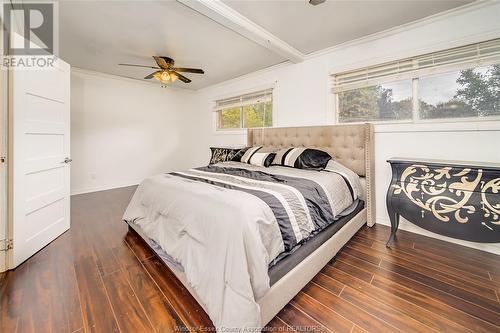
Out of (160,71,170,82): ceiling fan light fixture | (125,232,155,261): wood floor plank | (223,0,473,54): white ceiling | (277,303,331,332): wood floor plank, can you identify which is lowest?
(277,303,331,332): wood floor plank

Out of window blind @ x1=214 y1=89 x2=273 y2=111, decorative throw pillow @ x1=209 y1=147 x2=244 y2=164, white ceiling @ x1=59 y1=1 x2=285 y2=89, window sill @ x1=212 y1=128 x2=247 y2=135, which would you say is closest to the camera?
white ceiling @ x1=59 y1=1 x2=285 y2=89

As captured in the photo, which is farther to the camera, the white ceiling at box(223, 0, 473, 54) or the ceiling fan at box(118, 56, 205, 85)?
the ceiling fan at box(118, 56, 205, 85)

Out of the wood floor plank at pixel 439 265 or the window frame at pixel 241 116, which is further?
the window frame at pixel 241 116

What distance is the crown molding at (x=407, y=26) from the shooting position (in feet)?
6.99

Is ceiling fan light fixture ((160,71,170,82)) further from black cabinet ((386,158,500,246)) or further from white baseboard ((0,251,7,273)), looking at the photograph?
black cabinet ((386,158,500,246))

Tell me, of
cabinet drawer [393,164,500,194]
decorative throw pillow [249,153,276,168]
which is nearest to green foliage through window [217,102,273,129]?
decorative throw pillow [249,153,276,168]

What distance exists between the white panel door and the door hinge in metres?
0.03

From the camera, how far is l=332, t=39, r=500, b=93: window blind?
2148mm

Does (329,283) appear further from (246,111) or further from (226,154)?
Result: (246,111)

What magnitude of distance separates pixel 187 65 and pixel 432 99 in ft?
12.4

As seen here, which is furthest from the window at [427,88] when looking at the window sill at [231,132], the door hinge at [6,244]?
the door hinge at [6,244]

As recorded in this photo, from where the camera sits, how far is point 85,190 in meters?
4.39

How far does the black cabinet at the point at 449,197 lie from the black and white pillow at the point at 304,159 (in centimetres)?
79

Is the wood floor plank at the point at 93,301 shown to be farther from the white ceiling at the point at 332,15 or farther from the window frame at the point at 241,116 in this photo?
the window frame at the point at 241,116
